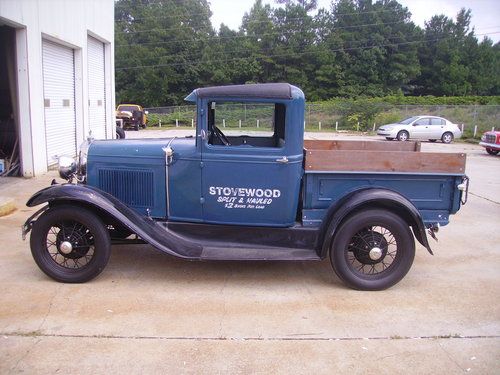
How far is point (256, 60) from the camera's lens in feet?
201

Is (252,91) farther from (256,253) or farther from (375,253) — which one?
(375,253)

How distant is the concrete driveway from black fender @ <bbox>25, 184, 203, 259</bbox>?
0.40 meters

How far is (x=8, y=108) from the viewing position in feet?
35.6

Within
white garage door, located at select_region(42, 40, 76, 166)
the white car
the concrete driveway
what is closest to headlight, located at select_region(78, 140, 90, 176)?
the concrete driveway

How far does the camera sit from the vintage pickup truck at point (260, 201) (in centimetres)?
454

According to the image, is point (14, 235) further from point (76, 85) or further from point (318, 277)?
point (76, 85)

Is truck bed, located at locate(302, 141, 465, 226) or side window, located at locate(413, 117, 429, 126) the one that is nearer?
truck bed, located at locate(302, 141, 465, 226)

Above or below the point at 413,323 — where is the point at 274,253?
above

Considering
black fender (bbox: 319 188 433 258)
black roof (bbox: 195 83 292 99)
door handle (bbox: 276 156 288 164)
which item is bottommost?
black fender (bbox: 319 188 433 258)

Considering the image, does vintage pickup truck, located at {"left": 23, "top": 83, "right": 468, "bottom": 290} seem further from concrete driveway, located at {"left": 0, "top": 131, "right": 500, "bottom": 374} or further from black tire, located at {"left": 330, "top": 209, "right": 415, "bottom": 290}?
concrete driveway, located at {"left": 0, "top": 131, "right": 500, "bottom": 374}

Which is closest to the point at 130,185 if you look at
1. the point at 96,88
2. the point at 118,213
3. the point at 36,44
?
the point at 118,213

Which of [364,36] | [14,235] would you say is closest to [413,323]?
[14,235]

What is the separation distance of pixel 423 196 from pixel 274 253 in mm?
1600

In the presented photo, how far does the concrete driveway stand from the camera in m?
3.35
